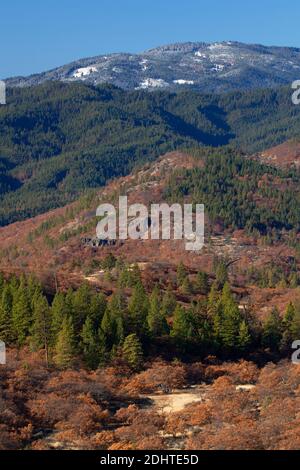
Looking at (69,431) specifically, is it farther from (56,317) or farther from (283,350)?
(283,350)

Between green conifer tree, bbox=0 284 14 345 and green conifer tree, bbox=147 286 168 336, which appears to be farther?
green conifer tree, bbox=147 286 168 336

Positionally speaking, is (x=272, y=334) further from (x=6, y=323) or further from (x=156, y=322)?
(x=6, y=323)

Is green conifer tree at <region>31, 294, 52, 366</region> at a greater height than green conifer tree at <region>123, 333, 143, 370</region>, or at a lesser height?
greater

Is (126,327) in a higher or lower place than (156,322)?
lower

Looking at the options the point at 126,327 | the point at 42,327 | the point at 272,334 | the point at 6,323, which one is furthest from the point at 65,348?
the point at 272,334

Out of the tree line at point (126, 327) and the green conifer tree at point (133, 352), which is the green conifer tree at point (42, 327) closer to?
the tree line at point (126, 327)

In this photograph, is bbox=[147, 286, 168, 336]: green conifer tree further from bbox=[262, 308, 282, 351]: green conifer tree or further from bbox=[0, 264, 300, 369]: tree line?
bbox=[262, 308, 282, 351]: green conifer tree

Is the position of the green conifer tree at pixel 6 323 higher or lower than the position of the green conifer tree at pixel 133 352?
higher

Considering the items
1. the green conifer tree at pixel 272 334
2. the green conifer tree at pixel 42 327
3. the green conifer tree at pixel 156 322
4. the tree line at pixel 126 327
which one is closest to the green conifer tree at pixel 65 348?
the tree line at pixel 126 327

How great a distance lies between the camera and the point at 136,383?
6119 centimetres

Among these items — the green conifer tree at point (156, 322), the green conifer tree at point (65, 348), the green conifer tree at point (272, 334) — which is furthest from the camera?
the green conifer tree at point (272, 334)

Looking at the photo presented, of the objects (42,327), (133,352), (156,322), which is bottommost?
(133,352)

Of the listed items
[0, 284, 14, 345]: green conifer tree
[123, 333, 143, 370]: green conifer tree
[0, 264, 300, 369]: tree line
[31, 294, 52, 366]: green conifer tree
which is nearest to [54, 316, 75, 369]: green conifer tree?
[0, 264, 300, 369]: tree line

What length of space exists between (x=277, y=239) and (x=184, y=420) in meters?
142
